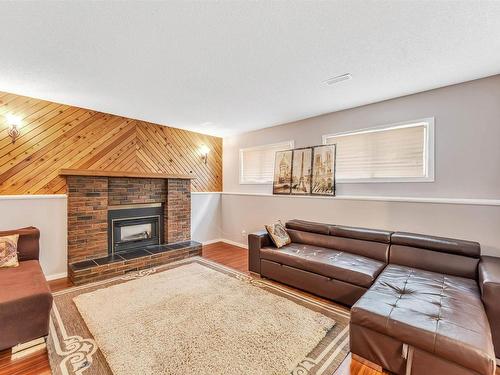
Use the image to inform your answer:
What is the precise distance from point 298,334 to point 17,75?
158 inches

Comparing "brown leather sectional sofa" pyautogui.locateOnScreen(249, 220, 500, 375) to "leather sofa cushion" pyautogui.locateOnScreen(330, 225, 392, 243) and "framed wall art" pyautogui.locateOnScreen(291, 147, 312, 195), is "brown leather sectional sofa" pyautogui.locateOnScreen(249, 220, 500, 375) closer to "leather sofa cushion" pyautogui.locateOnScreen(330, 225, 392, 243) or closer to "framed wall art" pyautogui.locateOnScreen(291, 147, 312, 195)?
"leather sofa cushion" pyautogui.locateOnScreen(330, 225, 392, 243)

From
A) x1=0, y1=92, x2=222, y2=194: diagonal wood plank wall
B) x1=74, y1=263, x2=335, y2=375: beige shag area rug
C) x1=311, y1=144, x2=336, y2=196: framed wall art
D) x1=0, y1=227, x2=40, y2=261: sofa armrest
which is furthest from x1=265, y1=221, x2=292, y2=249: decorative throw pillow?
x1=0, y1=227, x2=40, y2=261: sofa armrest

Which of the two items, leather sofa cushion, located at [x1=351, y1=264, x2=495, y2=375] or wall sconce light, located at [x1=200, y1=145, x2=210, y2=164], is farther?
wall sconce light, located at [x1=200, y1=145, x2=210, y2=164]

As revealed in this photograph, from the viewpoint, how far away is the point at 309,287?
2.94m

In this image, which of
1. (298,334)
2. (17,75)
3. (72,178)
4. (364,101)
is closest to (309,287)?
(298,334)

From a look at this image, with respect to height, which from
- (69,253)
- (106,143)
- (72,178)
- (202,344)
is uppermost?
(106,143)

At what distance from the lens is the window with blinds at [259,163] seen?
490cm

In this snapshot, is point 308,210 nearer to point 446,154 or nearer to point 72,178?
point 446,154

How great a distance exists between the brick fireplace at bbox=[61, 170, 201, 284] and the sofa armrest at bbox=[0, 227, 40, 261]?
1.74ft

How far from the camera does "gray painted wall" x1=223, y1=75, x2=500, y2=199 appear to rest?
266 centimetres

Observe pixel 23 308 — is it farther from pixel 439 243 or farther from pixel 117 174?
pixel 439 243

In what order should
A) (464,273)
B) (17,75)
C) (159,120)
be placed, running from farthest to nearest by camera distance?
(159,120)
(17,75)
(464,273)

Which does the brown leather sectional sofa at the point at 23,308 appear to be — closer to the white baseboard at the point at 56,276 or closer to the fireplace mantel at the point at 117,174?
the white baseboard at the point at 56,276

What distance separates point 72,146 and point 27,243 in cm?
153
